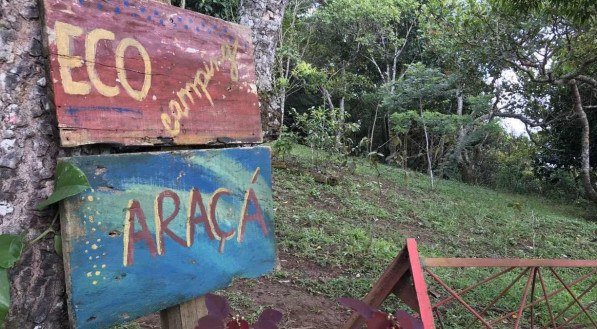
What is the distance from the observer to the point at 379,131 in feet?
48.9

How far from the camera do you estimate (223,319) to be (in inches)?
40.6

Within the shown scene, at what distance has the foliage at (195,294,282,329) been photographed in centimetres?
98

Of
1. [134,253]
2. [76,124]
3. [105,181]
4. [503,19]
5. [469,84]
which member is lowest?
[134,253]

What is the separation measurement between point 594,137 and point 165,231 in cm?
1053

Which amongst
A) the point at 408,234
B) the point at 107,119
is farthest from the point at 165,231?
the point at 408,234

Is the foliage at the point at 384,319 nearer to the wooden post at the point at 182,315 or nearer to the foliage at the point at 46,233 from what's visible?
the wooden post at the point at 182,315

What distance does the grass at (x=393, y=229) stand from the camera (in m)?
3.38

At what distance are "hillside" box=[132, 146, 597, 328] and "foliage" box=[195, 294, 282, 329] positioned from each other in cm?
72

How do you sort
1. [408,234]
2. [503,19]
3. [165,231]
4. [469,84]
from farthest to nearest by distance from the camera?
[469,84]
[503,19]
[408,234]
[165,231]

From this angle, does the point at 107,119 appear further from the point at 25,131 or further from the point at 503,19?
the point at 503,19

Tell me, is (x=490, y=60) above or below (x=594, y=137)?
above

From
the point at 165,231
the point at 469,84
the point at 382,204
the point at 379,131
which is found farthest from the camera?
the point at 379,131

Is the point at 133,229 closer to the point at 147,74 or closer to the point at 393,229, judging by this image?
the point at 147,74

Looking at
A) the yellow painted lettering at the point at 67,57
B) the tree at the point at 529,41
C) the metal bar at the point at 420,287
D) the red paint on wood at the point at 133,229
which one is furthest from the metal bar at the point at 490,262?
the tree at the point at 529,41
